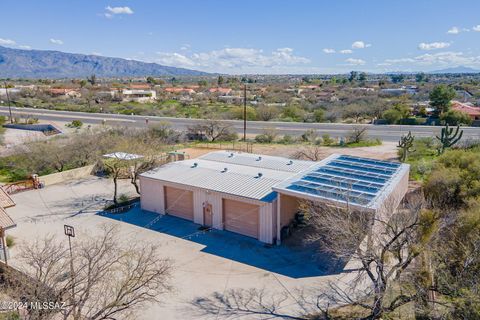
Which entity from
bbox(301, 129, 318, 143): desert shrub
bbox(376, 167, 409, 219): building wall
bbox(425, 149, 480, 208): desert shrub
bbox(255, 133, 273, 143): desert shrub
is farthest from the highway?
bbox(376, 167, 409, 219): building wall

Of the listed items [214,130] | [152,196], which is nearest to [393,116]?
[214,130]

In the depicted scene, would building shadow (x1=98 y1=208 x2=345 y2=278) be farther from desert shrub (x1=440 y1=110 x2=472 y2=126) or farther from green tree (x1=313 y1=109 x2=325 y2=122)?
desert shrub (x1=440 y1=110 x2=472 y2=126)

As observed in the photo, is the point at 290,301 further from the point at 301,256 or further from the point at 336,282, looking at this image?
the point at 301,256

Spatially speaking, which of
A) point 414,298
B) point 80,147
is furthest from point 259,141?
point 414,298

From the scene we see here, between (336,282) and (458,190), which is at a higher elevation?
(458,190)

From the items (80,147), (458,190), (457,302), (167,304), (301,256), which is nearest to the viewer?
(457,302)

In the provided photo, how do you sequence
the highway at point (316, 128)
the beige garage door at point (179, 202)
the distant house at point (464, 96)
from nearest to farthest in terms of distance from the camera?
1. the beige garage door at point (179, 202)
2. the highway at point (316, 128)
3. the distant house at point (464, 96)

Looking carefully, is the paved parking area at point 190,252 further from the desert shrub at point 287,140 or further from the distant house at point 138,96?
the distant house at point 138,96

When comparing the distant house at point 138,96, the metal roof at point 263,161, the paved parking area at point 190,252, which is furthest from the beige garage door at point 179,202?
the distant house at point 138,96
